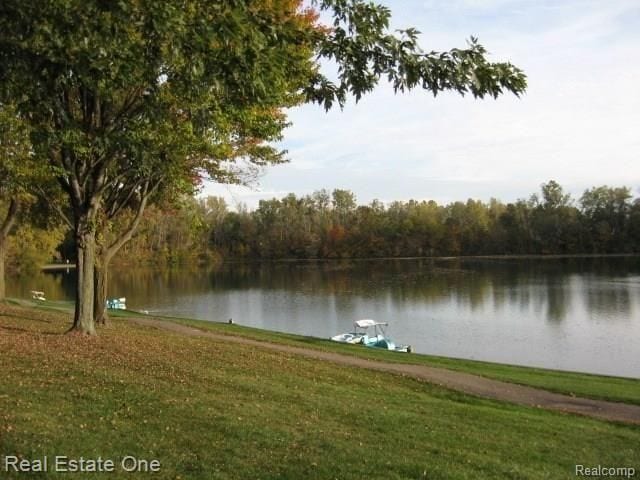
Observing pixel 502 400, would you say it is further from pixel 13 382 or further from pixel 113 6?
pixel 113 6

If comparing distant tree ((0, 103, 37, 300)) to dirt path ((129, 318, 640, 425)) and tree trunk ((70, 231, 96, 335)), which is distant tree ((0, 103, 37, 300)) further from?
dirt path ((129, 318, 640, 425))

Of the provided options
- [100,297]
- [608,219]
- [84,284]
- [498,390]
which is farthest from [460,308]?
[608,219]

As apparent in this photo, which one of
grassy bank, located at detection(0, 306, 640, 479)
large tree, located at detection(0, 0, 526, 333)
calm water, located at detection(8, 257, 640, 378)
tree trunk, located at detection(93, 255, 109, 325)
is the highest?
large tree, located at detection(0, 0, 526, 333)

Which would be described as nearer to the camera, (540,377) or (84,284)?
(84,284)

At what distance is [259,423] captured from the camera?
26.8 feet

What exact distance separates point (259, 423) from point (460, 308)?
33.6 m

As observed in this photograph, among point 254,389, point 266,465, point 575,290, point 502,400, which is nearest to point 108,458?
point 266,465

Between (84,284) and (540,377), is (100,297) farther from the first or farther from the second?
(540,377)

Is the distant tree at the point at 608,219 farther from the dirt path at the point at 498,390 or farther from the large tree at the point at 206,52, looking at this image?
the large tree at the point at 206,52

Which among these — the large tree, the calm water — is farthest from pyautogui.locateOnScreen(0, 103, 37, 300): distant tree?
the calm water

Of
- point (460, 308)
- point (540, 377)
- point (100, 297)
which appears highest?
point (100, 297)

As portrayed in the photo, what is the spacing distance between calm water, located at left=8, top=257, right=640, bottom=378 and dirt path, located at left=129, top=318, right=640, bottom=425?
30.8ft

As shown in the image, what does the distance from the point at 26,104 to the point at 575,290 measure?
1890 inches

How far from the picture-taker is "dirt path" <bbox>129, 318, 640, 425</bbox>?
41.2 ft
